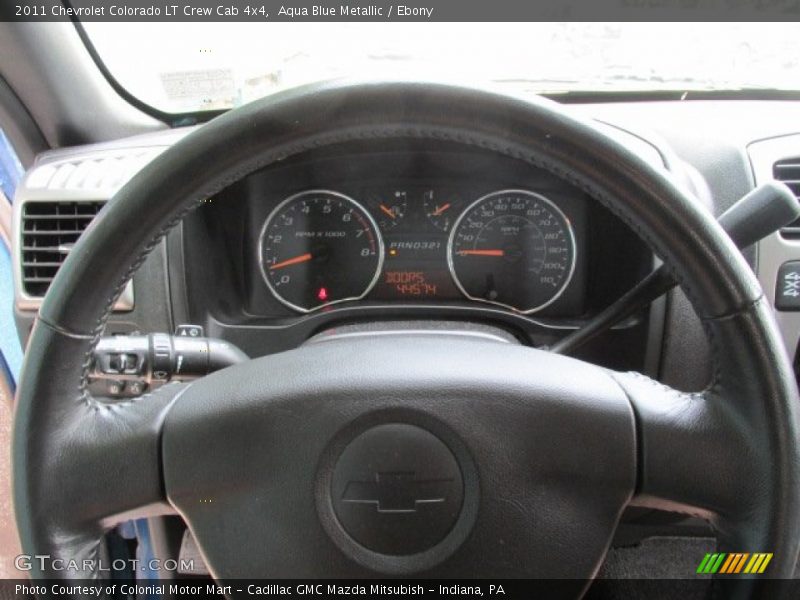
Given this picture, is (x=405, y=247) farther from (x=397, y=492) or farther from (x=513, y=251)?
(x=397, y=492)

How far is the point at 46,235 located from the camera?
1374 mm

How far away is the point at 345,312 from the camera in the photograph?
4.77 ft

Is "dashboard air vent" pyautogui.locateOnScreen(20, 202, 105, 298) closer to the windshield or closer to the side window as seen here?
the side window

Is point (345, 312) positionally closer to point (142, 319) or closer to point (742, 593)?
point (142, 319)

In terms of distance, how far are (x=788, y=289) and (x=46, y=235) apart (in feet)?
4.36

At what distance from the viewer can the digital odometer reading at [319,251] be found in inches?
59.0

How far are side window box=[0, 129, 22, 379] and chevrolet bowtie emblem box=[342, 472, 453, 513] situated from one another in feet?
3.43

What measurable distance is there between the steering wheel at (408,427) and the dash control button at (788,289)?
24.7 inches

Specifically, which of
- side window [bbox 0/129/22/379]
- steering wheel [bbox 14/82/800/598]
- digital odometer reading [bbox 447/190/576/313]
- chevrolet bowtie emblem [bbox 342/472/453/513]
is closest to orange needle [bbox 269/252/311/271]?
digital odometer reading [bbox 447/190/576/313]

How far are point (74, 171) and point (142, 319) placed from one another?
1.03 ft

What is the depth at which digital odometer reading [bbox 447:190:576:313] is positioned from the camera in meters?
1.48

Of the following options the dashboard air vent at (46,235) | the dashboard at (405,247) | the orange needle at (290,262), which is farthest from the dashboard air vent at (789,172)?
the dashboard air vent at (46,235)

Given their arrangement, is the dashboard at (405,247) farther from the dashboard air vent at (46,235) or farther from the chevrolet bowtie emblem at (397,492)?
the chevrolet bowtie emblem at (397,492)
